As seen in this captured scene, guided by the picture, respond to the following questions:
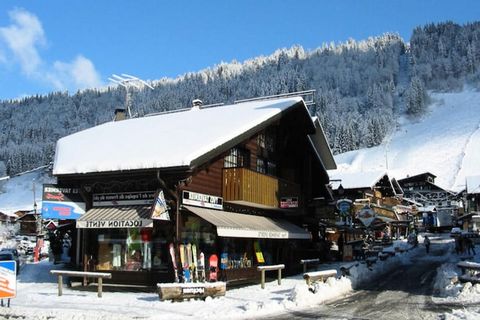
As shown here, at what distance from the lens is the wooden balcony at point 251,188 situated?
71.1ft

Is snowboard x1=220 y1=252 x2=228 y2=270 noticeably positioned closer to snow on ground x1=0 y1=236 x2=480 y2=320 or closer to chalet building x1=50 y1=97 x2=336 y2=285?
chalet building x1=50 y1=97 x2=336 y2=285

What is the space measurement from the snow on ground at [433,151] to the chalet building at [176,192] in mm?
86173

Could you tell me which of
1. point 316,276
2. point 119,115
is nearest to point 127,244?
point 316,276

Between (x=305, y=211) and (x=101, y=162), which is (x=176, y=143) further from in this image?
(x=305, y=211)

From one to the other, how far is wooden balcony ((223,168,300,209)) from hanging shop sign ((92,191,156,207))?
341cm

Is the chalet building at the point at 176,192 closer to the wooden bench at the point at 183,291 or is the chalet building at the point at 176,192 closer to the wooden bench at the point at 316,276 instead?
the wooden bench at the point at 183,291

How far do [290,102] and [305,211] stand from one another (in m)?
6.95

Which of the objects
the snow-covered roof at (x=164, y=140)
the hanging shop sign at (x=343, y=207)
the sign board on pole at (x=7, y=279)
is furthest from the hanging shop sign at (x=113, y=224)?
the hanging shop sign at (x=343, y=207)

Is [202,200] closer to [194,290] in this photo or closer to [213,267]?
[213,267]

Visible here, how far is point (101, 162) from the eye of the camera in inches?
792

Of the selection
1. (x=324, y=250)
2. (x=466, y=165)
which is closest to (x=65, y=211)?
(x=324, y=250)

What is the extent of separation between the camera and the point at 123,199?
2014cm

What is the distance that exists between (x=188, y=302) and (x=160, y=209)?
11.3 ft

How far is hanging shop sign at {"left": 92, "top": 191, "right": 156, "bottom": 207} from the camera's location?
19.6 meters
